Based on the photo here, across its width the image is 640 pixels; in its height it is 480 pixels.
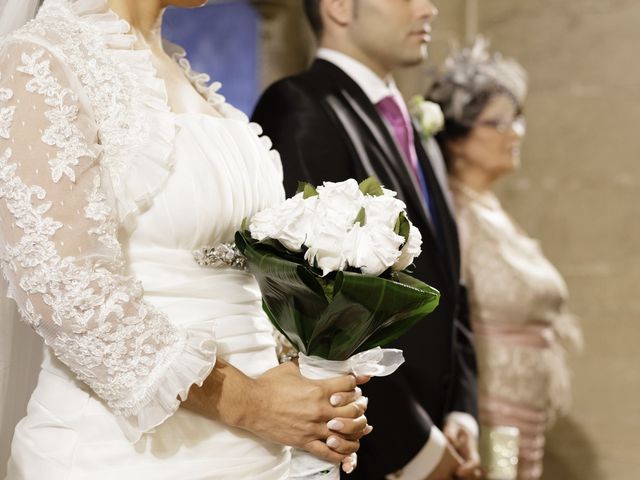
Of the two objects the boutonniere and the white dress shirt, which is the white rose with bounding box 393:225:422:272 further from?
the boutonniere

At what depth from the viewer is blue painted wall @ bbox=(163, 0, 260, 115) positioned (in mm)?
5266

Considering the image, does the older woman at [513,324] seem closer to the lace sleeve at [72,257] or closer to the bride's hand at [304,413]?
the bride's hand at [304,413]

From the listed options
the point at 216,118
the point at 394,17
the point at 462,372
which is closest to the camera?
the point at 216,118

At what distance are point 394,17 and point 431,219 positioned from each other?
2.15 feet

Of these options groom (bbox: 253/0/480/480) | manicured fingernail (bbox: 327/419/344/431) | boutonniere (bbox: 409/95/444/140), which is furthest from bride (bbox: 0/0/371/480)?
boutonniere (bbox: 409/95/444/140)

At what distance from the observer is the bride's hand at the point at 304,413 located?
2047 millimetres

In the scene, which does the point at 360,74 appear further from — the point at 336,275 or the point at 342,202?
the point at 336,275

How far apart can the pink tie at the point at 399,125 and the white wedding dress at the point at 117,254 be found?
129cm

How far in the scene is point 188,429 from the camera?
2092mm

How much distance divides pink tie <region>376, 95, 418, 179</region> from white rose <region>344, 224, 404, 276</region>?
61.2 inches

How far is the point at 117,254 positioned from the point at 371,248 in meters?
0.45

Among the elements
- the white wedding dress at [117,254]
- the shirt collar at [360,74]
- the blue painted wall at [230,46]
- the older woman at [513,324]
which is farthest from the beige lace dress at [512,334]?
the white wedding dress at [117,254]

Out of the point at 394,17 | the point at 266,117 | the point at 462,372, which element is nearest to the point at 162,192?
the point at 266,117

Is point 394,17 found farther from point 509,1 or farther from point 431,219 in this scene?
point 509,1
